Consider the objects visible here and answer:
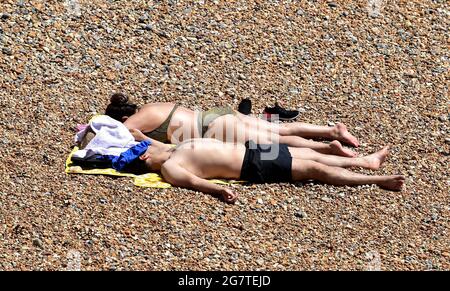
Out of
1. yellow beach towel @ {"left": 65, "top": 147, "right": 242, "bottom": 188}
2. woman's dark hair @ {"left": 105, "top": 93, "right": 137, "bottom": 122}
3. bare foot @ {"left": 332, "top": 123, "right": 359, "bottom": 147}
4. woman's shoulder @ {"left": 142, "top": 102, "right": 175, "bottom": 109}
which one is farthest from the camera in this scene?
bare foot @ {"left": 332, "top": 123, "right": 359, "bottom": 147}

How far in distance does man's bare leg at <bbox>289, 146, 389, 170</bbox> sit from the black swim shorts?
0.20 metres

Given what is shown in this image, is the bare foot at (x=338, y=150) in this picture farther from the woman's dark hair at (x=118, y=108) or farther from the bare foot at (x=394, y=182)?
the woman's dark hair at (x=118, y=108)

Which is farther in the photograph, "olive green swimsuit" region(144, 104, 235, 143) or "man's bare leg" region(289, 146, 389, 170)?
"olive green swimsuit" region(144, 104, 235, 143)

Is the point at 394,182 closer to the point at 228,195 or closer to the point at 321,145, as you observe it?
the point at 321,145

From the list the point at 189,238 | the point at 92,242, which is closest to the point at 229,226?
the point at 189,238

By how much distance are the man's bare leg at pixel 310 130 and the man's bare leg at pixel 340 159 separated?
0.40 m

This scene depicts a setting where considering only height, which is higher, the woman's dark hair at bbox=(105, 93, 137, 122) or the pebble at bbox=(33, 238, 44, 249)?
the woman's dark hair at bbox=(105, 93, 137, 122)

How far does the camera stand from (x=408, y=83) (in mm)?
12453

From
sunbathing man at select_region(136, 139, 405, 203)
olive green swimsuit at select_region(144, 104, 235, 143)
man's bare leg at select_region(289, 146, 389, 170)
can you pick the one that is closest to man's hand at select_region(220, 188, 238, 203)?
sunbathing man at select_region(136, 139, 405, 203)

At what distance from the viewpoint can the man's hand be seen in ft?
32.8

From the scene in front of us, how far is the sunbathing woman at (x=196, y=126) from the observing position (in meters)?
10.8

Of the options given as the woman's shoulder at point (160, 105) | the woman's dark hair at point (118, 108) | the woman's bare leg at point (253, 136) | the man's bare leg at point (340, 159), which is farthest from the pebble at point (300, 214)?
the woman's dark hair at point (118, 108)

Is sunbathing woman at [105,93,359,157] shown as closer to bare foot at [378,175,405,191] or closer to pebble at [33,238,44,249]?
bare foot at [378,175,405,191]

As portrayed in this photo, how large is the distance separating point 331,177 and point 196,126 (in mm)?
1434
